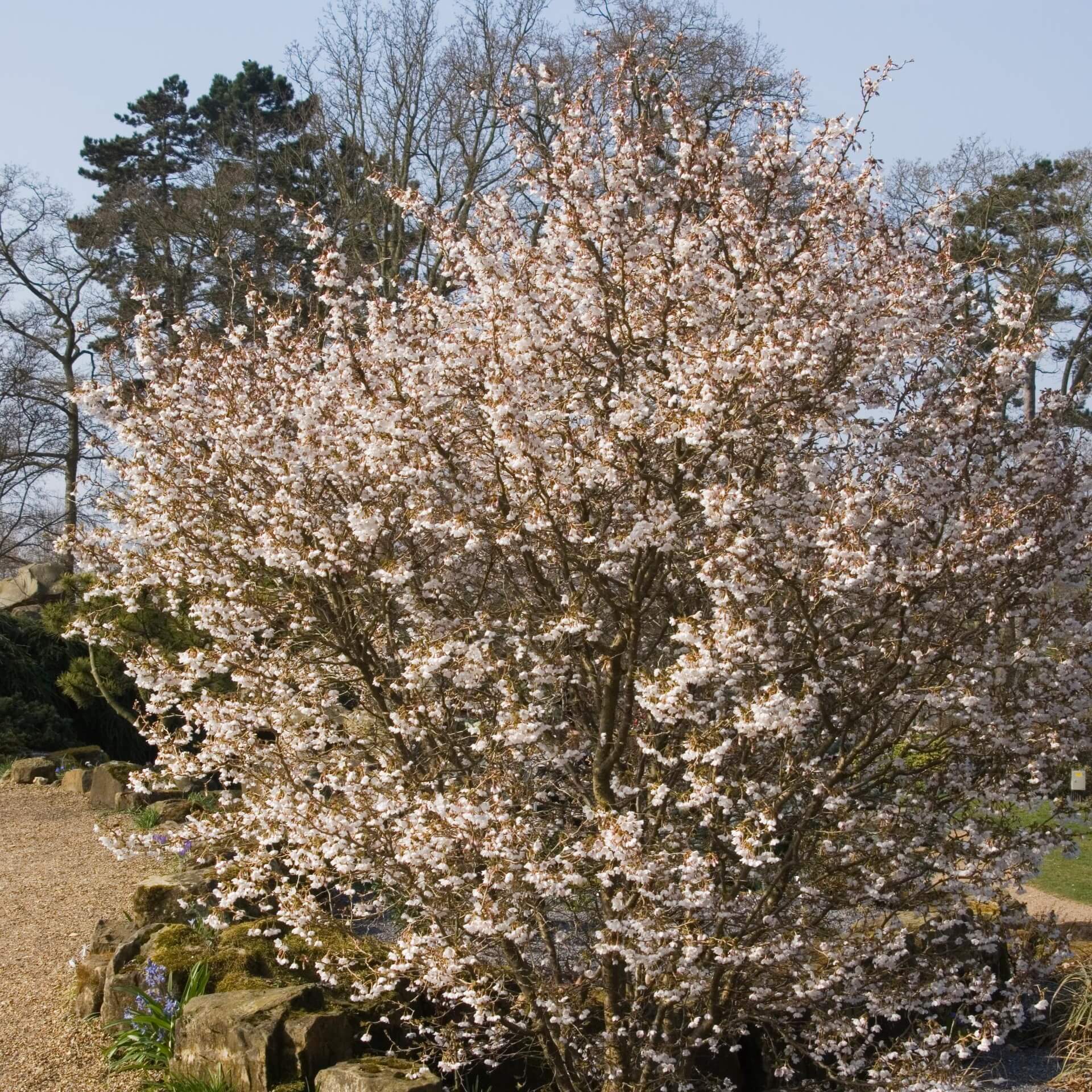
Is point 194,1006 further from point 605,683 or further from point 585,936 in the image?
point 605,683

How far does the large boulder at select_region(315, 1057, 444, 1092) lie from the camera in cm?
496

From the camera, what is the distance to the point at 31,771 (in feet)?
44.5

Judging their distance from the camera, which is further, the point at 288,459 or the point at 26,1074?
the point at 26,1074

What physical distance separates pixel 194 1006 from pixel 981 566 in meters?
4.19

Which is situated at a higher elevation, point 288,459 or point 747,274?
point 747,274

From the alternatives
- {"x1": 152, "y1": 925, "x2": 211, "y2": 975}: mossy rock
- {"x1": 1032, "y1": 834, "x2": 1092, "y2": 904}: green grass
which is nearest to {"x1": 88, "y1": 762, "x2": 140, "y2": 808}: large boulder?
{"x1": 152, "y1": 925, "x2": 211, "y2": 975}: mossy rock

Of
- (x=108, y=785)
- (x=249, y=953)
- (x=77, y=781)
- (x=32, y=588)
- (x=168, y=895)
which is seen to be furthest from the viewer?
(x=32, y=588)

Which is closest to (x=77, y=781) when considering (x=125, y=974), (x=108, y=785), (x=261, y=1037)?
(x=108, y=785)

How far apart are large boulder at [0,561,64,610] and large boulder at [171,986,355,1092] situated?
14.5 meters

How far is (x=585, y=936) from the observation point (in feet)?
19.5

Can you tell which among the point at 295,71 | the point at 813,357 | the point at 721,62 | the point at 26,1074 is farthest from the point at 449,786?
the point at 295,71

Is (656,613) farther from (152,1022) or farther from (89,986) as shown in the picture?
(89,986)

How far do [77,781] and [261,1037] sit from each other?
8.47 metres

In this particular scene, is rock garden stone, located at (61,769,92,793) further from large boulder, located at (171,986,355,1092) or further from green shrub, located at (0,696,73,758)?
large boulder, located at (171,986,355,1092)
